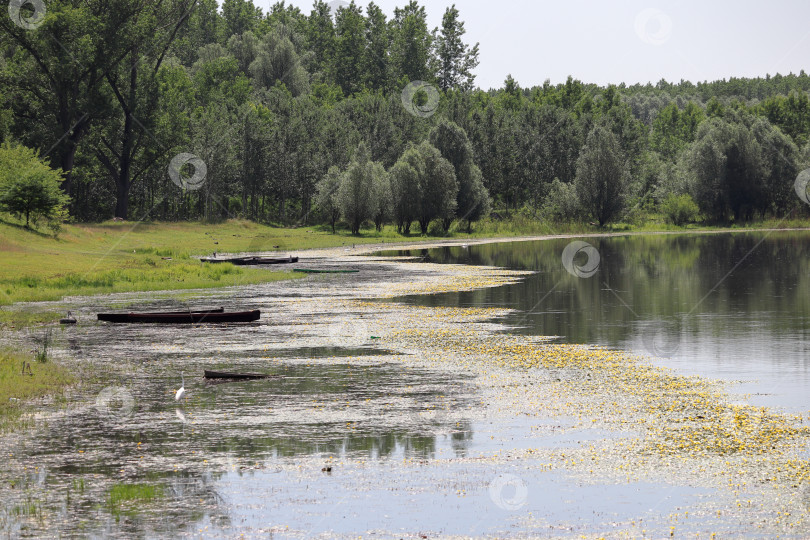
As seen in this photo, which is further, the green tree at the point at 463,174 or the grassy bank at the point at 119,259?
the green tree at the point at 463,174

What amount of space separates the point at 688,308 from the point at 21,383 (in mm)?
35599

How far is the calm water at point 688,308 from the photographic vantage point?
33000mm

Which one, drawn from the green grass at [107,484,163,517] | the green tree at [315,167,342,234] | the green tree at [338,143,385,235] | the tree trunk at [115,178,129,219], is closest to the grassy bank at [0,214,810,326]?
the tree trunk at [115,178,129,219]

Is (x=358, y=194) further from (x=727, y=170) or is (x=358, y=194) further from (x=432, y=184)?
(x=727, y=170)

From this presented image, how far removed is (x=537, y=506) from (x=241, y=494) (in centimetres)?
549

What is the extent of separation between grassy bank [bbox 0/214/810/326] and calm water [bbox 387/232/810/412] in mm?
19955

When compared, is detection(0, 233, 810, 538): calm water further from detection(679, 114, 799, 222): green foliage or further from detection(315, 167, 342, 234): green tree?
detection(679, 114, 799, 222): green foliage

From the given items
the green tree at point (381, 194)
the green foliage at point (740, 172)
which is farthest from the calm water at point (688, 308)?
the green foliage at point (740, 172)

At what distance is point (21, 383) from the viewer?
2870 cm

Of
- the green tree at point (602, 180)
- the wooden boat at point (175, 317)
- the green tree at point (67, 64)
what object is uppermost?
the green tree at point (67, 64)

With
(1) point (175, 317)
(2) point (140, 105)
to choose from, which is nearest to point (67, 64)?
(2) point (140, 105)

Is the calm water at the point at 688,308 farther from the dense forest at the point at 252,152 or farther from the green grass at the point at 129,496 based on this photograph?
the dense forest at the point at 252,152

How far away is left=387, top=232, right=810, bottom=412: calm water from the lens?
3300 cm

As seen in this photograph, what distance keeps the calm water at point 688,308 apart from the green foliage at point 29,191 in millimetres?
36511
